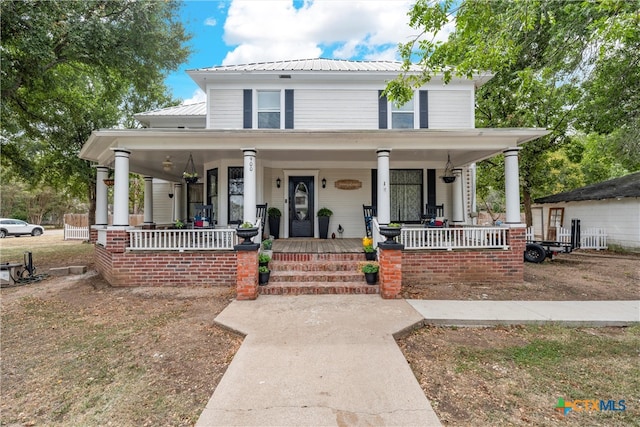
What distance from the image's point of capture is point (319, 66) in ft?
31.9

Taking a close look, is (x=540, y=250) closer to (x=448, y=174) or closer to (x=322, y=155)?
(x=448, y=174)

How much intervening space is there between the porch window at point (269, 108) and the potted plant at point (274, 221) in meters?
2.57

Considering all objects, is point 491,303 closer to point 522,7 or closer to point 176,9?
point 522,7

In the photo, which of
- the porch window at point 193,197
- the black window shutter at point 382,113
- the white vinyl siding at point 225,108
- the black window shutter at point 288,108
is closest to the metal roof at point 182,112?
the white vinyl siding at point 225,108

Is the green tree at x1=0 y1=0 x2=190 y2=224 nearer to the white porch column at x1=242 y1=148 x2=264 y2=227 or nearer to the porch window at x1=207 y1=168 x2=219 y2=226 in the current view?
the porch window at x1=207 y1=168 x2=219 y2=226

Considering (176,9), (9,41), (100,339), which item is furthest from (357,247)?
(9,41)

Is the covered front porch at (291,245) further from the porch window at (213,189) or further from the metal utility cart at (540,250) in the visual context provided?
the metal utility cart at (540,250)

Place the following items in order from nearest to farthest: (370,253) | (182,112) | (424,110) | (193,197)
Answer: (370,253), (424,110), (182,112), (193,197)

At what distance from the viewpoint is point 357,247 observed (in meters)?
7.51

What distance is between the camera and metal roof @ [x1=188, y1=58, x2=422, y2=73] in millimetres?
8995

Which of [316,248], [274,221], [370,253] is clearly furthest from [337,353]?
[274,221]

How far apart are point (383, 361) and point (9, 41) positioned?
1237 cm

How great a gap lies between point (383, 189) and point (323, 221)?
119 inches

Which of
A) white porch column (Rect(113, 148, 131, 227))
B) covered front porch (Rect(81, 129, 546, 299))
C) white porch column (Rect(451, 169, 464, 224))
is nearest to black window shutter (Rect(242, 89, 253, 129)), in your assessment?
covered front porch (Rect(81, 129, 546, 299))
